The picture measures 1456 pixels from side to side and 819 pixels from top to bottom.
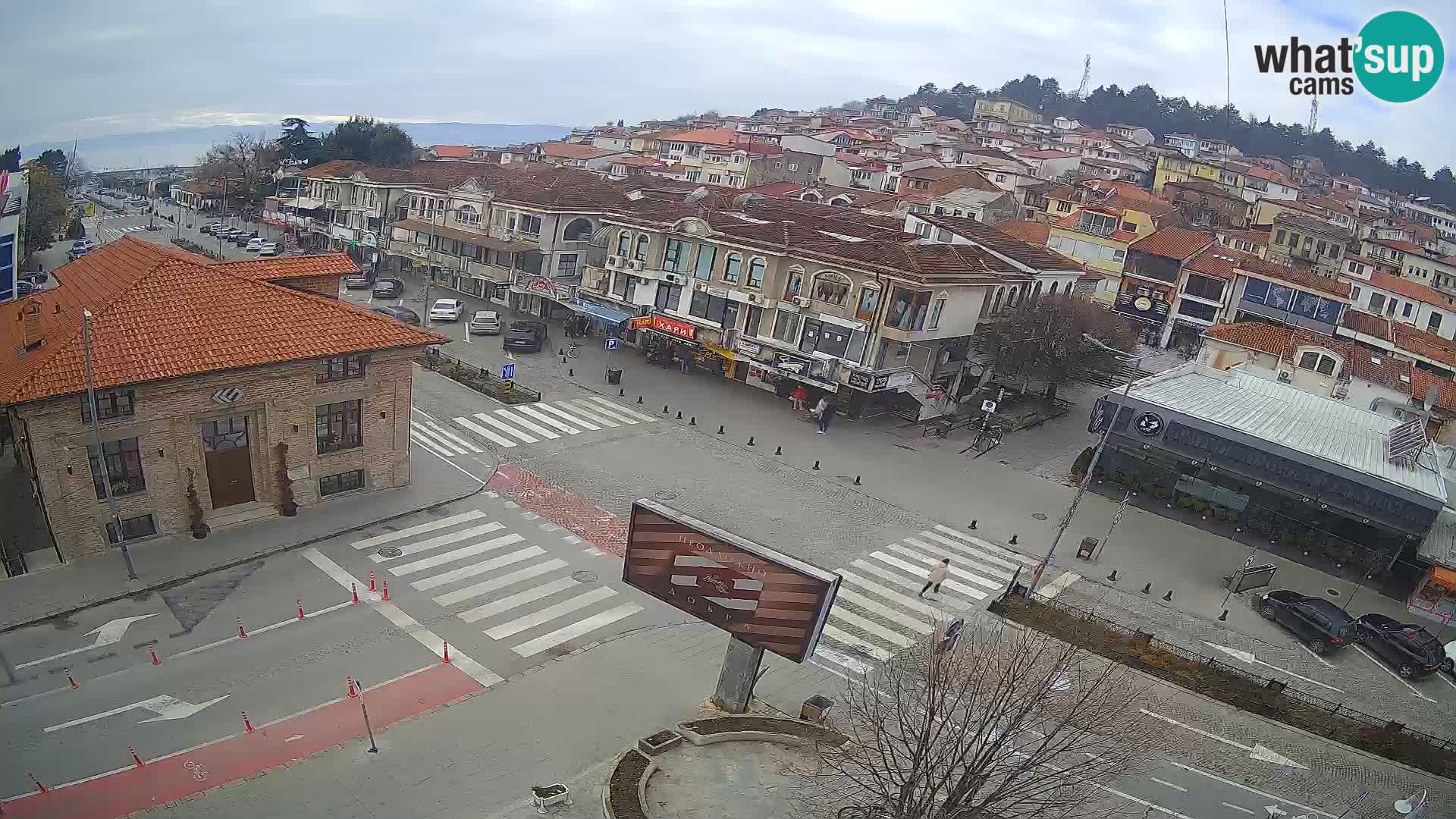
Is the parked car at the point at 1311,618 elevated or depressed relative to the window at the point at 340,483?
elevated

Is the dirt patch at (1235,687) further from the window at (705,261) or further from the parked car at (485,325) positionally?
the parked car at (485,325)

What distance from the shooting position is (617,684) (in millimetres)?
19500

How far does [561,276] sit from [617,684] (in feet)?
128

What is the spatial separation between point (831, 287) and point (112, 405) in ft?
96.3

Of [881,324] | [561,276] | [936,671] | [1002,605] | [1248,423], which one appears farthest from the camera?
[561,276]

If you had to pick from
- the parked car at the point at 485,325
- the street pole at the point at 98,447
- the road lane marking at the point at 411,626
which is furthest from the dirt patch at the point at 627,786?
the parked car at the point at 485,325

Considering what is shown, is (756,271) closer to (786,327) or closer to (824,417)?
(786,327)

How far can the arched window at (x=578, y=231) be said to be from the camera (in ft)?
177

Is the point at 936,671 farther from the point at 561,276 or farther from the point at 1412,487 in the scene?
the point at 561,276

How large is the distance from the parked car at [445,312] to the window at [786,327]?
22.1 m

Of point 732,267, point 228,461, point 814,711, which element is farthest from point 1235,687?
point 732,267

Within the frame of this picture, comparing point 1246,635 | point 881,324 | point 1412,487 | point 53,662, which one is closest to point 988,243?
point 881,324

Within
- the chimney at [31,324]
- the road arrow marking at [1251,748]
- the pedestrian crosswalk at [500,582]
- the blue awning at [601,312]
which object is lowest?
the pedestrian crosswalk at [500,582]

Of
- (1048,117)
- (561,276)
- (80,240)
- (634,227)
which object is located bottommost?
(80,240)
